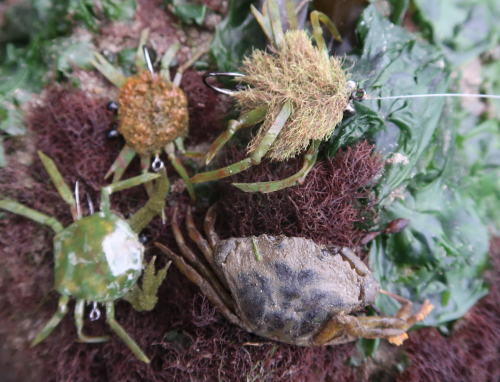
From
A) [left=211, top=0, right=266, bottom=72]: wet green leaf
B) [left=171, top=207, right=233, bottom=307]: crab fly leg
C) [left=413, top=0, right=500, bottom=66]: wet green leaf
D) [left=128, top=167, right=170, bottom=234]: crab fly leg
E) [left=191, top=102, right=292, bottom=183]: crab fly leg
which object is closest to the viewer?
[left=191, top=102, right=292, bottom=183]: crab fly leg

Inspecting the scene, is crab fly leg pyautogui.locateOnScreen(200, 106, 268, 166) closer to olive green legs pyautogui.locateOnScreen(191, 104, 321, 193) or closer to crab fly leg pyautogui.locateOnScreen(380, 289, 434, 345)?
olive green legs pyautogui.locateOnScreen(191, 104, 321, 193)

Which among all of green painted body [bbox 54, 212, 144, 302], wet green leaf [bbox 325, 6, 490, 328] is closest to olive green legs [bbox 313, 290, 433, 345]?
wet green leaf [bbox 325, 6, 490, 328]

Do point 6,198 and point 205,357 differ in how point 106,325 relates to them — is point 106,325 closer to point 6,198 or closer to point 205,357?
point 205,357

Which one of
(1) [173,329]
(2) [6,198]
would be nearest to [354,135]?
(1) [173,329]

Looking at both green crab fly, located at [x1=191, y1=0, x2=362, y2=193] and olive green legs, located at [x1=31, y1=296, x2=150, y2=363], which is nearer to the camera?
green crab fly, located at [x1=191, y1=0, x2=362, y2=193]

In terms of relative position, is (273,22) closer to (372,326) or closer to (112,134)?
(112,134)

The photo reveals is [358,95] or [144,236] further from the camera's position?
[144,236]

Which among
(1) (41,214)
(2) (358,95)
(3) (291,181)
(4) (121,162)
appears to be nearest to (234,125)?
(3) (291,181)
